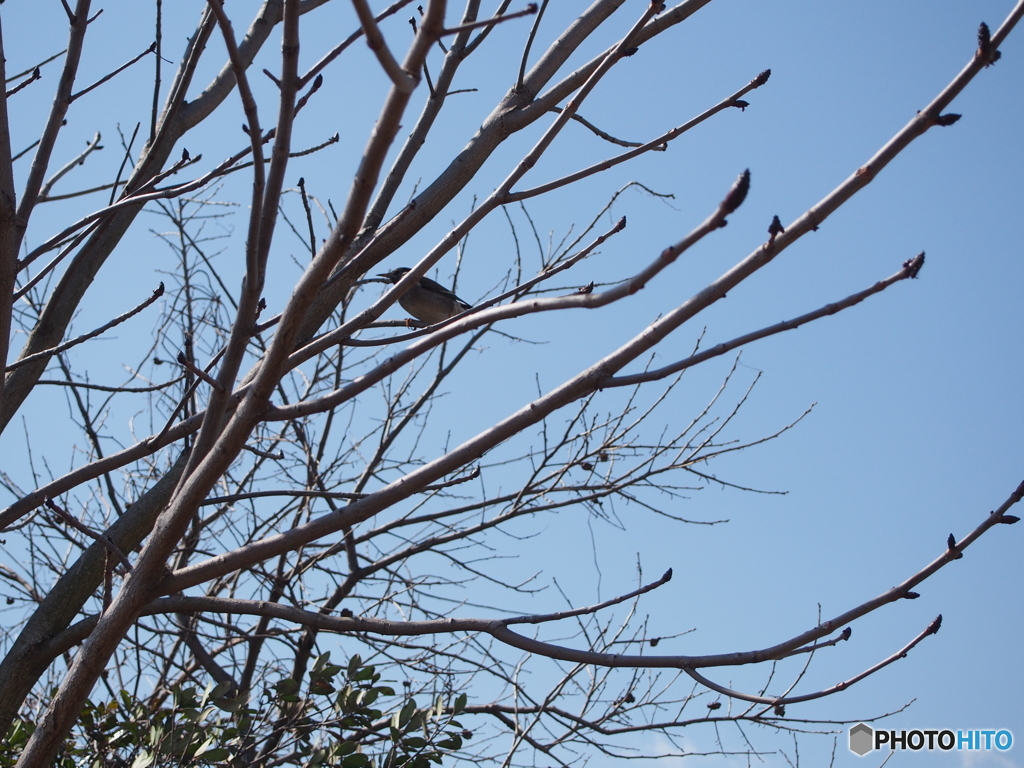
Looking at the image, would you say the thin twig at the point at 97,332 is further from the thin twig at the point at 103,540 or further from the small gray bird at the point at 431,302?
the small gray bird at the point at 431,302

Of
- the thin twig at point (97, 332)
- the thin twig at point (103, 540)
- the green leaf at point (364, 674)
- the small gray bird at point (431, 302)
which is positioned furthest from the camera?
the small gray bird at point (431, 302)

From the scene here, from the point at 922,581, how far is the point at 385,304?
57.9 inches

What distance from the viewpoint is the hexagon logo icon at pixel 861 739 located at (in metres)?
4.20

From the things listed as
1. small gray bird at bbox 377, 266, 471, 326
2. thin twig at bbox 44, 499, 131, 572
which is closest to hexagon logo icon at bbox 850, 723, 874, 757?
thin twig at bbox 44, 499, 131, 572

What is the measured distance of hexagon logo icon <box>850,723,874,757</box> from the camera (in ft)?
13.8

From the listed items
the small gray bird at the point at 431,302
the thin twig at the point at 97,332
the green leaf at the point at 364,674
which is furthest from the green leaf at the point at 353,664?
the small gray bird at the point at 431,302

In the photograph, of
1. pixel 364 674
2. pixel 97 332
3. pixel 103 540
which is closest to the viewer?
pixel 103 540

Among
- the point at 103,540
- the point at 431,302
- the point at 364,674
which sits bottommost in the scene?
the point at 103,540

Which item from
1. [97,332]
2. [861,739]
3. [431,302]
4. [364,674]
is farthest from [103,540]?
[431,302]

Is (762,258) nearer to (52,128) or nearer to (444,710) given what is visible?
(52,128)

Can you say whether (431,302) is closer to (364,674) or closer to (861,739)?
(364,674)

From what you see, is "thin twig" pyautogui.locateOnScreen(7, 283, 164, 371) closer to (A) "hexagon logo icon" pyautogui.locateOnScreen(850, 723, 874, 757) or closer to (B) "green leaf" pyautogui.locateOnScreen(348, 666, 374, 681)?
(B) "green leaf" pyautogui.locateOnScreen(348, 666, 374, 681)

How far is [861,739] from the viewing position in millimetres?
4238

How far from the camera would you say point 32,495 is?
2.66 m
